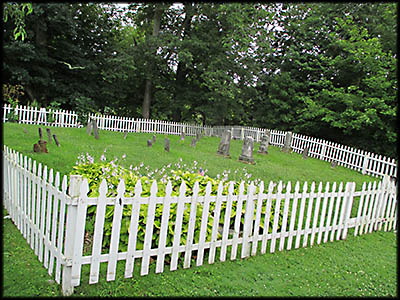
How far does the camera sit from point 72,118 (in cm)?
1808

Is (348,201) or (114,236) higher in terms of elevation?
(348,201)

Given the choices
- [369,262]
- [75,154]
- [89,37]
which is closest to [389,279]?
[369,262]

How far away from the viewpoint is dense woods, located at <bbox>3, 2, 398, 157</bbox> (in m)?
18.5

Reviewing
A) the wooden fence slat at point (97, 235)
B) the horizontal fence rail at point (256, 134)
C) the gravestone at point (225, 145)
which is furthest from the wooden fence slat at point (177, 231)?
the horizontal fence rail at point (256, 134)

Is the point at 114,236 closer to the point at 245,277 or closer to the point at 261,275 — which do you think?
the point at 245,277

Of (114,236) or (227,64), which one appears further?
(227,64)

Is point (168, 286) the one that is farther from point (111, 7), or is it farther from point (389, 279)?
point (111, 7)

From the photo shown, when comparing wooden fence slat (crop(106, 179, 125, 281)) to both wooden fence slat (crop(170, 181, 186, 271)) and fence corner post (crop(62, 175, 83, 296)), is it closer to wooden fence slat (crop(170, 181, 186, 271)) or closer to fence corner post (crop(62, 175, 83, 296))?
fence corner post (crop(62, 175, 83, 296))

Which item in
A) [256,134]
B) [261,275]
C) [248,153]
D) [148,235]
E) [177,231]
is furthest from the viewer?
[256,134]

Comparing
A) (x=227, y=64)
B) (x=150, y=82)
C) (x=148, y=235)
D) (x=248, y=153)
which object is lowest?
(x=148, y=235)

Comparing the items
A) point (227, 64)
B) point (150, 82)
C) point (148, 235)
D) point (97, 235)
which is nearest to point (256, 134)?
point (227, 64)

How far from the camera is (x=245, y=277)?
3.84 m

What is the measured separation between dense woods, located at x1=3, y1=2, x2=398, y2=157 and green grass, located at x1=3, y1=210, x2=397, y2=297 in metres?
14.4

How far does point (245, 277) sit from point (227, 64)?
819 inches
